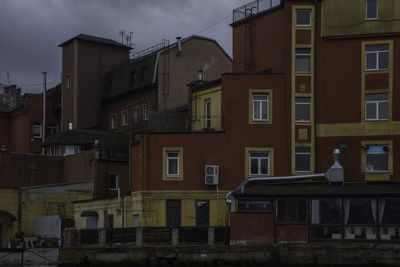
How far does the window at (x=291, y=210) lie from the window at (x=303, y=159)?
19.8 ft

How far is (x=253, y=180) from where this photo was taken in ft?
158

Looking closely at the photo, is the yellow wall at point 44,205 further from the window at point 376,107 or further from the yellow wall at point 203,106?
the window at point 376,107

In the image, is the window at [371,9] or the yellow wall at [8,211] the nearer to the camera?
the window at [371,9]

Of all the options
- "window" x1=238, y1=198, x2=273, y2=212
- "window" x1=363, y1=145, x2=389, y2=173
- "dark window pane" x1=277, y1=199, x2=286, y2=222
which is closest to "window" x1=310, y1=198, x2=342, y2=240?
"dark window pane" x1=277, y1=199, x2=286, y2=222

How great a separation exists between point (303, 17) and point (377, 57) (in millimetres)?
5481

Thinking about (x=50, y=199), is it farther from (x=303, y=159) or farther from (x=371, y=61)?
(x=371, y=61)

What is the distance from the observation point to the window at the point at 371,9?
4938 centimetres

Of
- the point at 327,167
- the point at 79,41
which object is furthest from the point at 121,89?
the point at 327,167

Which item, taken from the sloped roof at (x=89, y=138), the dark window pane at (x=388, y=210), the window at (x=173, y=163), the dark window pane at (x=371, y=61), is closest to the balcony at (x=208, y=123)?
the window at (x=173, y=163)

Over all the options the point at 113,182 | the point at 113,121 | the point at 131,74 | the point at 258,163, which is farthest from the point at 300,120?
the point at 113,121

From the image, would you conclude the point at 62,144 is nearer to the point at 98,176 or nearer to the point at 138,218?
the point at 98,176

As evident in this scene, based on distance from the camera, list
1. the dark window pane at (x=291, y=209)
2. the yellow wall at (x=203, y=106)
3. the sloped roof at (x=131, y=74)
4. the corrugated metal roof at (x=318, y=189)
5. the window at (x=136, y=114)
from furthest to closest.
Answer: the window at (x=136, y=114) → the sloped roof at (x=131, y=74) → the yellow wall at (x=203, y=106) → the dark window pane at (x=291, y=209) → the corrugated metal roof at (x=318, y=189)

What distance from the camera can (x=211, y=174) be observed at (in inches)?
1970

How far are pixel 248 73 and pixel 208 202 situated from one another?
8.75 metres
